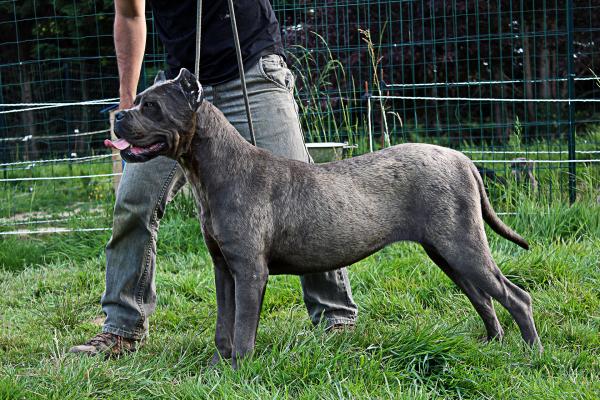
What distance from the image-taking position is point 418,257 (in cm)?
576

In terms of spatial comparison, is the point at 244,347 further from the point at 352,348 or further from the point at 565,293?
the point at 565,293

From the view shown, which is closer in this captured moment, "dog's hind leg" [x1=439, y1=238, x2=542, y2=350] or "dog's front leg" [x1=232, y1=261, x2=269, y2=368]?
"dog's front leg" [x1=232, y1=261, x2=269, y2=368]

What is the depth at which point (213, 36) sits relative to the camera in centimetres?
438

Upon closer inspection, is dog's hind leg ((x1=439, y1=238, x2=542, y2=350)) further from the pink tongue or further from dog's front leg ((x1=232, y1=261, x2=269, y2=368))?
the pink tongue

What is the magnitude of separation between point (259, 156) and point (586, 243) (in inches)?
118

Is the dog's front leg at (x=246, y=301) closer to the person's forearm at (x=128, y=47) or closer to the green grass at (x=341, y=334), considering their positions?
the green grass at (x=341, y=334)

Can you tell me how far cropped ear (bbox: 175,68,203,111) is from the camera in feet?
12.0

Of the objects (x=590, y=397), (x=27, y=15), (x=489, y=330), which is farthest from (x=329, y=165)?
(x=27, y=15)

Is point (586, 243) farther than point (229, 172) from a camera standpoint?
Yes

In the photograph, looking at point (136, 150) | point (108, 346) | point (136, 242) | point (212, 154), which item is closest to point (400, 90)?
point (136, 242)

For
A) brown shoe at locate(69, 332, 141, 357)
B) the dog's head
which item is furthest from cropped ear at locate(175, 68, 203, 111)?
brown shoe at locate(69, 332, 141, 357)

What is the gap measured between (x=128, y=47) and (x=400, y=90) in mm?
7653

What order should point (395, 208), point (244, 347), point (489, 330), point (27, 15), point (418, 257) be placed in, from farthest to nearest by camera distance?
point (27, 15), point (418, 257), point (489, 330), point (395, 208), point (244, 347)

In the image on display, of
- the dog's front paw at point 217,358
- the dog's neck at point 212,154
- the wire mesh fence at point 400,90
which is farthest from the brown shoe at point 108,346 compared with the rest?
the wire mesh fence at point 400,90
